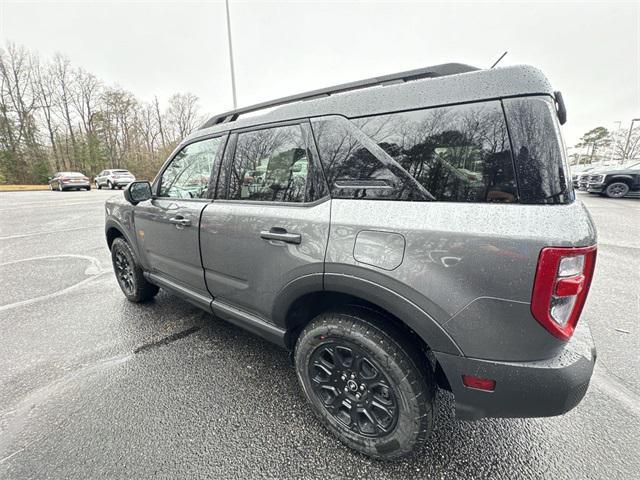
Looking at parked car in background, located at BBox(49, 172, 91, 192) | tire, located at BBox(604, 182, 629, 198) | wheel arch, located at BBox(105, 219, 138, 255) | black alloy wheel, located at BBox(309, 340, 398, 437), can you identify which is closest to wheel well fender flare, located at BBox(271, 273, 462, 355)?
black alloy wheel, located at BBox(309, 340, 398, 437)

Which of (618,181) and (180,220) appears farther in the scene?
(618,181)

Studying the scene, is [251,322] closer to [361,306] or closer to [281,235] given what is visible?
[281,235]

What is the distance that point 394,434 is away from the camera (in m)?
1.56

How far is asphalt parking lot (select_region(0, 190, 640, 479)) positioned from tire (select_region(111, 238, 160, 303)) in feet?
0.52

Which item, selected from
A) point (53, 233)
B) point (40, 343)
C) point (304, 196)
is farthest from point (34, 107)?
point (304, 196)

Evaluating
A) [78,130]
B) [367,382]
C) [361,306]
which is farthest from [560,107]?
[78,130]

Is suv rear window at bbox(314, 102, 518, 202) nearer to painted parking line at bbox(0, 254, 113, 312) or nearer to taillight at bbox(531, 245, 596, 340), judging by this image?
taillight at bbox(531, 245, 596, 340)

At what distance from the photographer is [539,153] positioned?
115cm

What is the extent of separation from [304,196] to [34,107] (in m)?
44.0

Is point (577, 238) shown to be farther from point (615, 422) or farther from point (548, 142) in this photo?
point (615, 422)

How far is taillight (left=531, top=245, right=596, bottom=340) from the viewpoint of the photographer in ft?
3.65

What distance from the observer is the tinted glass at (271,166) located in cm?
180

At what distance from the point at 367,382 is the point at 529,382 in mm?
742

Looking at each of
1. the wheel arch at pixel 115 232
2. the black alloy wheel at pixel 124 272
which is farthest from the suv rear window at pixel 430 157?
the black alloy wheel at pixel 124 272
